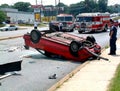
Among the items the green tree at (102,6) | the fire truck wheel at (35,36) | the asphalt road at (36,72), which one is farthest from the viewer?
the green tree at (102,6)

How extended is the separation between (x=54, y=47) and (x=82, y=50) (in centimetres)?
144

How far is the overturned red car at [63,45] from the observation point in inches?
639

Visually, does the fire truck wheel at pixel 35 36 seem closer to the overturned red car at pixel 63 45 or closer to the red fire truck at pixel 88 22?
the overturned red car at pixel 63 45

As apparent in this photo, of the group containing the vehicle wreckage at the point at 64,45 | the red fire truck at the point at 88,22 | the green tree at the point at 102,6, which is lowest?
the green tree at the point at 102,6

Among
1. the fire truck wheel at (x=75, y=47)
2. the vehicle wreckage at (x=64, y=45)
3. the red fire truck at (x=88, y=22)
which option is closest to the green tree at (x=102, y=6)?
the red fire truck at (x=88, y=22)

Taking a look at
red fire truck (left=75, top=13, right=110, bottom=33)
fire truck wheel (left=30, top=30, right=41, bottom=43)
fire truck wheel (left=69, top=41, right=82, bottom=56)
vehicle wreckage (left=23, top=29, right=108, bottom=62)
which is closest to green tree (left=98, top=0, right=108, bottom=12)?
red fire truck (left=75, top=13, right=110, bottom=33)

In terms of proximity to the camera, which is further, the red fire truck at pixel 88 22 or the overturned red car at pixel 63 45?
the red fire truck at pixel 88 22

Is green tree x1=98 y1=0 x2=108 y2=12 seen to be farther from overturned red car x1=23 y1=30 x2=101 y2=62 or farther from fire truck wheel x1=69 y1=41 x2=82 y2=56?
fire truck wheel x1=69 y1=41 x2=82 y2=56

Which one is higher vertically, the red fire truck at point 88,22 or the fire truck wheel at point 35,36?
the fire truck wheel at point 35,36

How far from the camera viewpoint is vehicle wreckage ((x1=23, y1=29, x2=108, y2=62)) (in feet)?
53.2

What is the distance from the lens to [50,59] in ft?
56.5

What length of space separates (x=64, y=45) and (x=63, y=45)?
0.05 meters

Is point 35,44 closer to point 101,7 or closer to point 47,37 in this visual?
point 47,37

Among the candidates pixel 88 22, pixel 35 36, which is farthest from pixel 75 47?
pixel 88 22
